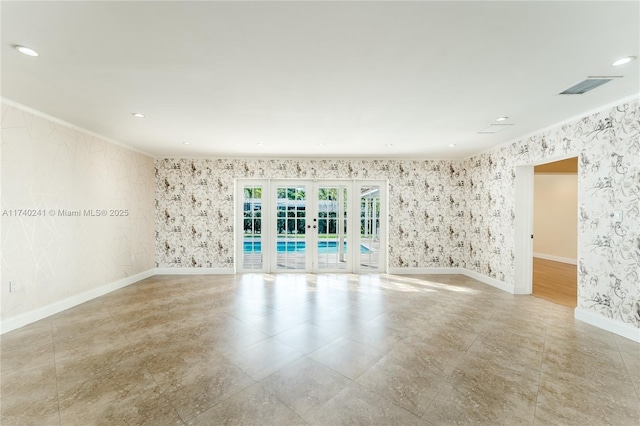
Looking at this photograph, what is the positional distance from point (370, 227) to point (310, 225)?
138 cm

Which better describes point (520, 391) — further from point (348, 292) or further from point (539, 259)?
point (539, 259)

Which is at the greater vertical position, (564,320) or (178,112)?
(178,112)

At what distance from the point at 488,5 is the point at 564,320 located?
12.5 feet

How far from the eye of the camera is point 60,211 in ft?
11.7

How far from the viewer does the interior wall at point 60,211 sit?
3016 mm

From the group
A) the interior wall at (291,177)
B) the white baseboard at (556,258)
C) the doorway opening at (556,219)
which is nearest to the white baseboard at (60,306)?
the interior wall at (291,177)

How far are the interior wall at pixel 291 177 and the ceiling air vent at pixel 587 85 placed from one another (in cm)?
318

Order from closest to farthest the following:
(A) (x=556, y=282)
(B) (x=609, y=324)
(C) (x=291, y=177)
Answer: (B) (x=609, y=324) < (A) (x=556, y=282) < (C) (x=291, y=177)

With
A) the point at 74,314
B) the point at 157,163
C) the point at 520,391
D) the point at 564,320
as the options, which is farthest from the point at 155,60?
the point at 564,320

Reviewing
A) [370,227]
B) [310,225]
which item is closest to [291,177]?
[310,225]

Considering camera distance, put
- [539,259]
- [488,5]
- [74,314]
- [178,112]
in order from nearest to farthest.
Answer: [488,5] → [178,112] → [74,314] → [539,259]

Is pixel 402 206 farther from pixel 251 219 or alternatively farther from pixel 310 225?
pixel 251 219

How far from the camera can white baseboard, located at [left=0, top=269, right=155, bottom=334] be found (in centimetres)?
298

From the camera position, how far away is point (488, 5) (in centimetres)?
153
